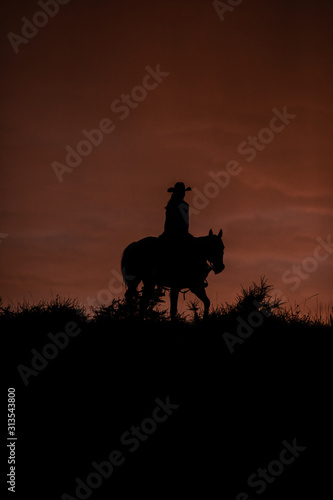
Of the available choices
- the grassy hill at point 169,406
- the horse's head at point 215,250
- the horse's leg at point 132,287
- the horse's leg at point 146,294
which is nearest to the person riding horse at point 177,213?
the horse's head at point 215,250

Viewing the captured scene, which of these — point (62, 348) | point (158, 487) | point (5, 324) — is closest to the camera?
point (158, 487)

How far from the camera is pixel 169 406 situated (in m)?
7.55

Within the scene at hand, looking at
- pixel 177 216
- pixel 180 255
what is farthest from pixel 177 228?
pixel 180 255

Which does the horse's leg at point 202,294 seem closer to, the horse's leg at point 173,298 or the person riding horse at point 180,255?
the person riding horse at point 180,255

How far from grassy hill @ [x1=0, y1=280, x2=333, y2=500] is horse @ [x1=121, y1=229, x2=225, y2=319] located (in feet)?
11.4

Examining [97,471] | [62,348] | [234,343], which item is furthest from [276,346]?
[97,471]

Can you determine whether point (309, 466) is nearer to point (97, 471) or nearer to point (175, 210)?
point (97, 471)

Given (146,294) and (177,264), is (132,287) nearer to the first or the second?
(146,294)

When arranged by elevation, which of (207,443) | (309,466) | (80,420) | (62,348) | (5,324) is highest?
(5,324)

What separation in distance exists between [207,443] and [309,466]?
4.40 feet

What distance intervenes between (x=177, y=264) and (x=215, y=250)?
125 cm

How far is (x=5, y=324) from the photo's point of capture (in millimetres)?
10852

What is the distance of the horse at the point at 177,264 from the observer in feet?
46.9

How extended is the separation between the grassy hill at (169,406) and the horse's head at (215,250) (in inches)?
136
